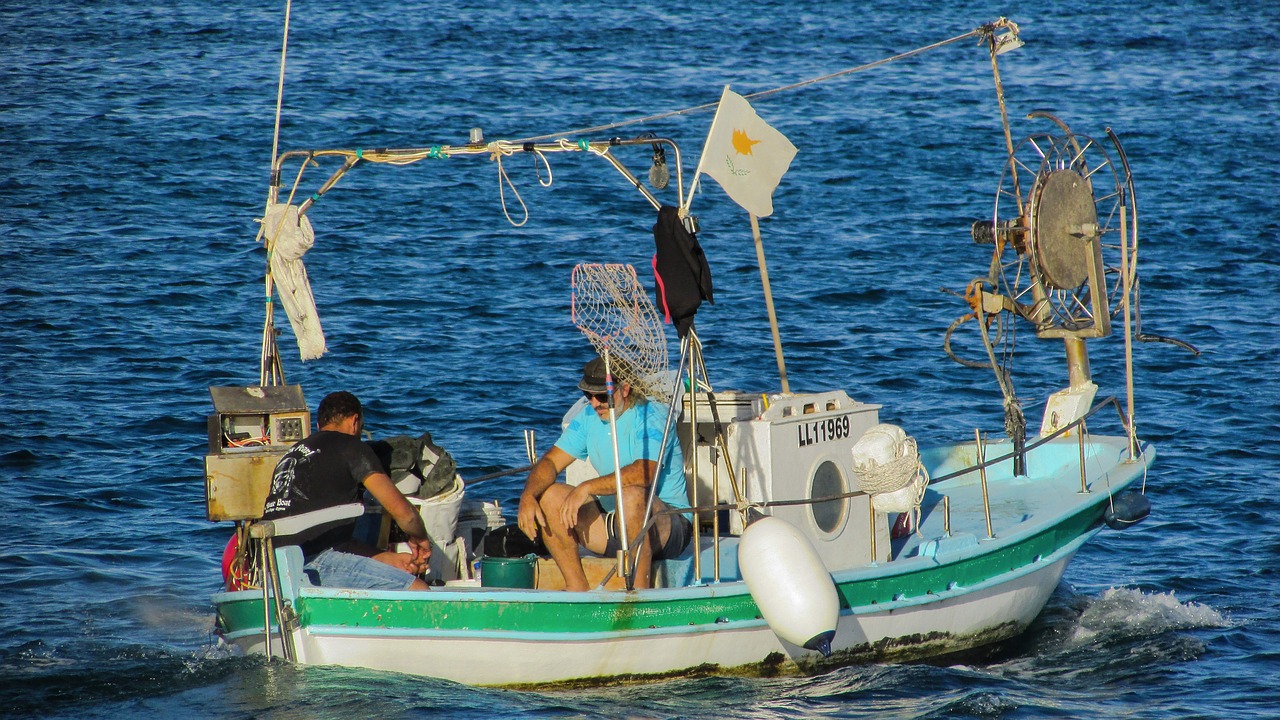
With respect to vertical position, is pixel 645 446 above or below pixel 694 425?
below

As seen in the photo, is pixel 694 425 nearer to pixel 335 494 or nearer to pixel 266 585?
pixel 335 494

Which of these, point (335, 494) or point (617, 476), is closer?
point (617, 476)

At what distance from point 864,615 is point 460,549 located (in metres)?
2.37

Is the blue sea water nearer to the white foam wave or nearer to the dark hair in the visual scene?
the white foam wave

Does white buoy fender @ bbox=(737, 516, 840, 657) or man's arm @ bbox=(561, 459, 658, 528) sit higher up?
man's arm @ bbox=(561, 459, 658, 528)

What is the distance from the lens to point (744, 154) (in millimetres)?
7859

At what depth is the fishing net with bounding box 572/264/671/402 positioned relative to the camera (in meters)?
7.42

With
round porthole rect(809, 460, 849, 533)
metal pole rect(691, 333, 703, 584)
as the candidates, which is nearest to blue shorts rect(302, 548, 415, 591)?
metal pole rect(691, 333, 703, 584)

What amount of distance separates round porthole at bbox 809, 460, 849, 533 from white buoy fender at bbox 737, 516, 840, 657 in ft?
2.81

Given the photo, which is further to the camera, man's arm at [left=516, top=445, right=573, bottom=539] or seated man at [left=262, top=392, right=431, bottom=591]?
man's arm at [left=516, top=445, right=573, bottom=539]

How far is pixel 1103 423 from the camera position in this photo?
14.8 metres

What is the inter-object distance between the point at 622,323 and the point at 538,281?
11891 millimetres

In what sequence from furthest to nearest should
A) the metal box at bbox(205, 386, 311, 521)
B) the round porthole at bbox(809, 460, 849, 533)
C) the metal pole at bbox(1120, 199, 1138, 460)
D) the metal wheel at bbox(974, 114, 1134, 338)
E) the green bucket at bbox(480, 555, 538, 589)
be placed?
the metal pole at bbox(1120, 199, 1138, 460) → the metal wheel at bbox(974, 114, 1134, 338) → the round porthole at bbox(809, 460, 849, 533) → the green bucket at bbox(480, 555, 538, 589) → the metal box at bbox(205, 386, 311, 521)

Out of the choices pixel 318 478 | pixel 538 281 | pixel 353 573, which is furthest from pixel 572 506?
pixel 538 281
